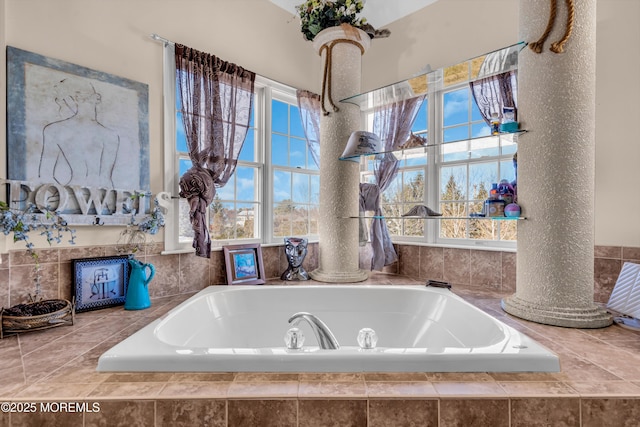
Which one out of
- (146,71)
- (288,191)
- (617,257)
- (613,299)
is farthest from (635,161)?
(146,71)

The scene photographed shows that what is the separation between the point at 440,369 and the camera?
0.98 meters

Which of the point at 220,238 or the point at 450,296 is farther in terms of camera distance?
the point at 220,238

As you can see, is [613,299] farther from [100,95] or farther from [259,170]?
[100,95]

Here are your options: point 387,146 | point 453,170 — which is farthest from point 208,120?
point 453,170

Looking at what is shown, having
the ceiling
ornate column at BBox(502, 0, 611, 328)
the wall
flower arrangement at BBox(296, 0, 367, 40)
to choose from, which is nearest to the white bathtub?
ornate column at BBox(502, 0, 611, 328)

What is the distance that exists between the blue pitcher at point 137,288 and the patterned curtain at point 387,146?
1.57 m

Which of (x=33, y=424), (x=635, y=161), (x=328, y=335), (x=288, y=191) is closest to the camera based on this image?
(x=33, y=424)

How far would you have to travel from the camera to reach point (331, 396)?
2.79ft

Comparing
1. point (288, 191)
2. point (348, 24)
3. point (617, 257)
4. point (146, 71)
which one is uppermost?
point (348, 24)

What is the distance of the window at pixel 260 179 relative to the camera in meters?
2.03

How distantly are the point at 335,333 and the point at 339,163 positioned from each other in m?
1.19

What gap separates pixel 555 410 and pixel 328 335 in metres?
0.79

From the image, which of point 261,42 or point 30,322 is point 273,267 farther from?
point 261,42

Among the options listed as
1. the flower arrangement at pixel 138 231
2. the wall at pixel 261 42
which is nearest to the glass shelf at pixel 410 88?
the wall at pixel 261 42
